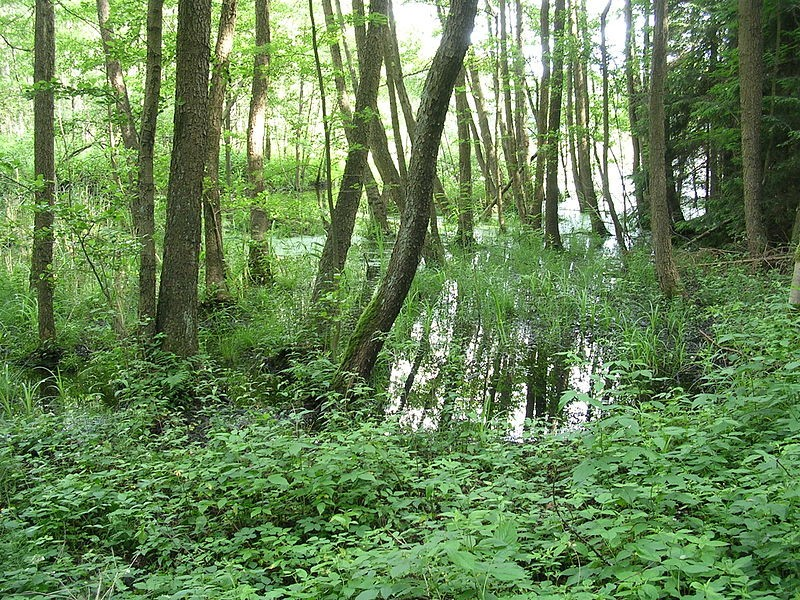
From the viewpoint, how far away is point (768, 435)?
3398 mm

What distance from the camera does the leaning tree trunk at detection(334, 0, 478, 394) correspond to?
503cm

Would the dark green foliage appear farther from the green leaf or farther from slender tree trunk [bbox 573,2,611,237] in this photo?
slender tree trunk [bbox 573,2,611,237]

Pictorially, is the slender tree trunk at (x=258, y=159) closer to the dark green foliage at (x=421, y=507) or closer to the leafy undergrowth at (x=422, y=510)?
the dark green foliage at (x=421, y=507)

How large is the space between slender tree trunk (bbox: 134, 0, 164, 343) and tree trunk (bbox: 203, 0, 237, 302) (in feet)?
5.55

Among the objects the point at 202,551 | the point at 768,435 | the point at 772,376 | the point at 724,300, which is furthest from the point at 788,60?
the point at 202,551

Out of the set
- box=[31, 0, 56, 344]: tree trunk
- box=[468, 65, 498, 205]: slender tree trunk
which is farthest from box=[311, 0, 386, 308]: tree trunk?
box=[468, 65, 498, 205]: slender tree trunk

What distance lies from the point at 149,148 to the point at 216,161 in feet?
8.83

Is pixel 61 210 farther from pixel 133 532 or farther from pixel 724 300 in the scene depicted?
pixel 724 300

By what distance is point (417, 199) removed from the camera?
542 cm

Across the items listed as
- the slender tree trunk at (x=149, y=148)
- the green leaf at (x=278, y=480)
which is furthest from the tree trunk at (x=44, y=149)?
the green leaf at (x=278, y=480)

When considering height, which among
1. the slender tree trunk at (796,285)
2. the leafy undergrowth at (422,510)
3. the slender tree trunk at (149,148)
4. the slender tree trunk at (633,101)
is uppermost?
the slender tree trunk at (633,101)

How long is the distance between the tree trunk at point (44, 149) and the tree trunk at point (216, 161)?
→ 1854 millimetres

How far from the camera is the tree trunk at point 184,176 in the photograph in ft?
20.6

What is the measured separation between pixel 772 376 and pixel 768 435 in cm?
67
